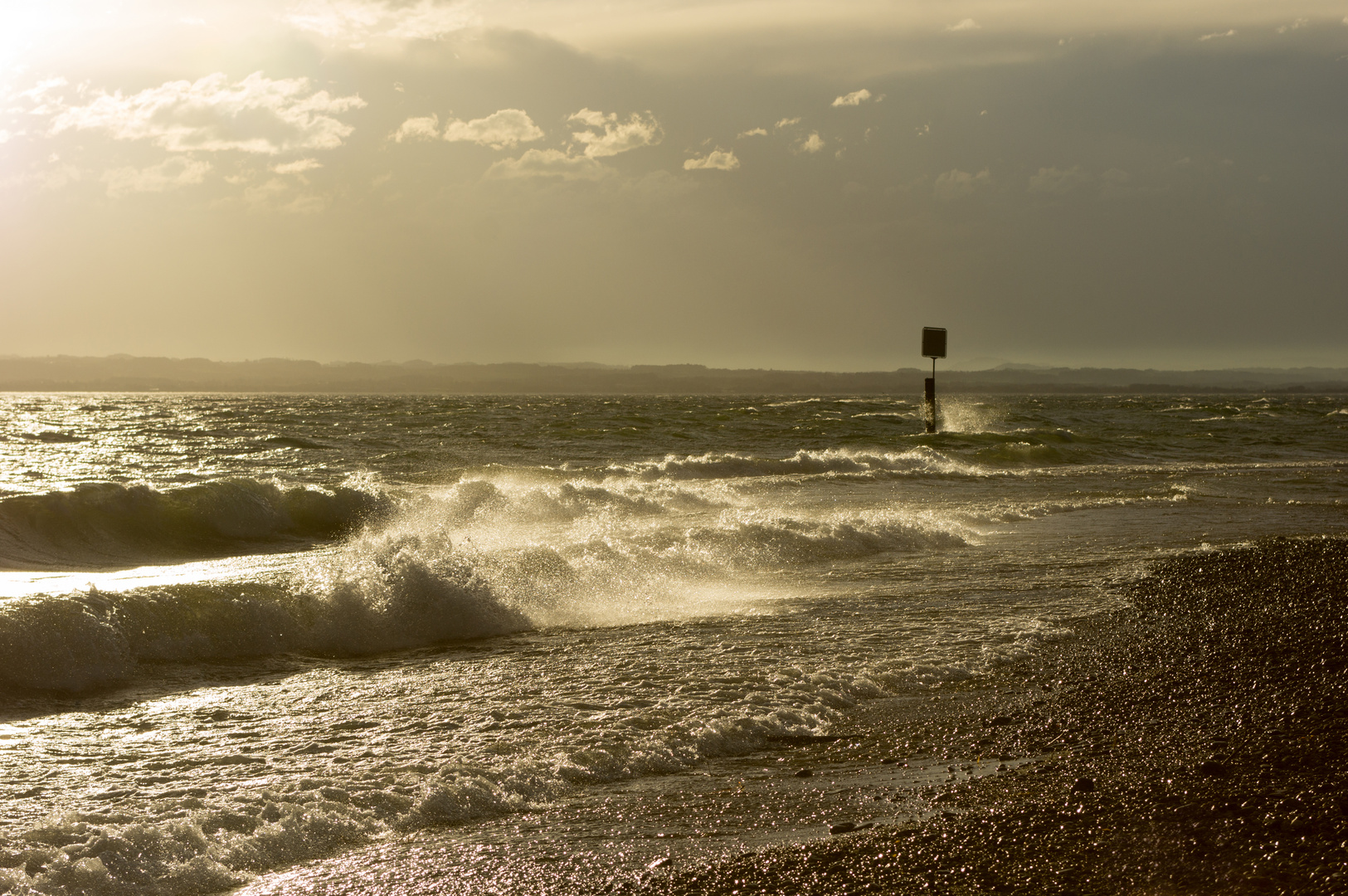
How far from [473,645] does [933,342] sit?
32.8 m

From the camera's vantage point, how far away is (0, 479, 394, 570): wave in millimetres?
13258

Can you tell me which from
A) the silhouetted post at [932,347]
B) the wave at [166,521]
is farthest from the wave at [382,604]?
the silhouetted post at [932,347]

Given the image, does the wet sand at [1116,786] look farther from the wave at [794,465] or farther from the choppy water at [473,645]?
the wave at [794,465]

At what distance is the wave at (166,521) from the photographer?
43.5ft

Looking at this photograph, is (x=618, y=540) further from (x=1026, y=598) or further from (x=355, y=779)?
(x=355, y=779)

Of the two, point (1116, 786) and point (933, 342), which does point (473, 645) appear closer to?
point (1116, 786)

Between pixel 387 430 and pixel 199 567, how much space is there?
104ft

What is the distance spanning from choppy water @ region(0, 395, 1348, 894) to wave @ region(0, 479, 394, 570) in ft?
0.19

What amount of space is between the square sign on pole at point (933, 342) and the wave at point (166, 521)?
26.0m

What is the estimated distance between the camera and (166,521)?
14.8 m

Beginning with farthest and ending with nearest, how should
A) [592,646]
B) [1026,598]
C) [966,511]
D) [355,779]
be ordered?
[966,511] < [1026,598] < [592,646] < [355,779]

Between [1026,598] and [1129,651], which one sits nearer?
[1129,651]

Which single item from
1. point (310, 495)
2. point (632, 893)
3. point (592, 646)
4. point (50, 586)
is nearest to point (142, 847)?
point (632, 893)

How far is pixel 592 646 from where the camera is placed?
7504 millimetres
